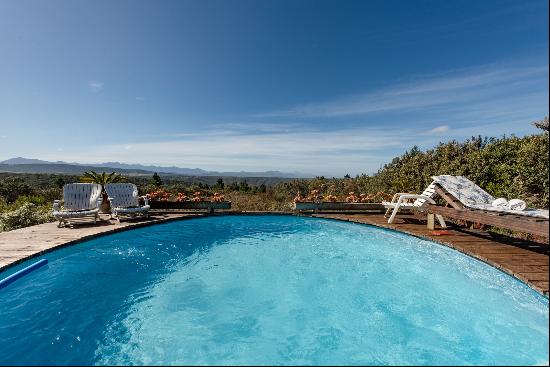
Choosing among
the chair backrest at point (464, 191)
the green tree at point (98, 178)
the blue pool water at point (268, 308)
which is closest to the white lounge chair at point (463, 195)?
the chair backrest at point (464, 191)

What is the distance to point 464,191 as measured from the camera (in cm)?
746

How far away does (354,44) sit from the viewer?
14289mm

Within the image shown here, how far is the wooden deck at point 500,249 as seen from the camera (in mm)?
4709

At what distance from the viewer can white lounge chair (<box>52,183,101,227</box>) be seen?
8.51 m

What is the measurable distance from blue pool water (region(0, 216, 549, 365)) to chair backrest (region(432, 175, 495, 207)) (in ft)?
5.01

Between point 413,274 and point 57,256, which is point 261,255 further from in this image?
point 57,256

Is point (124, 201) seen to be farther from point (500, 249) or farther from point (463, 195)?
point (500, 249)

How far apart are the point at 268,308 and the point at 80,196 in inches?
332

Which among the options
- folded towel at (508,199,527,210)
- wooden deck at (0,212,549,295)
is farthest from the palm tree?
folded towel at (508,199,527,210)

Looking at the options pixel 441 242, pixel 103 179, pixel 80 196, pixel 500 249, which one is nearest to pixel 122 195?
pixel 80 196

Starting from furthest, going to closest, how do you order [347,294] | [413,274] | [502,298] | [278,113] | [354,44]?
→ [278,113], [354,44], [413,274], [347,294], [502,298]

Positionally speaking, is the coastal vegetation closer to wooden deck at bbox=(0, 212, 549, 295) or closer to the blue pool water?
wooden deck at bbox=(0, 212, 549, 295)

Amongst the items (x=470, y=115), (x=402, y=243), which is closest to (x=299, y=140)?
(x=470, y=115)

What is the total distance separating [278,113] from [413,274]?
17921 mm
